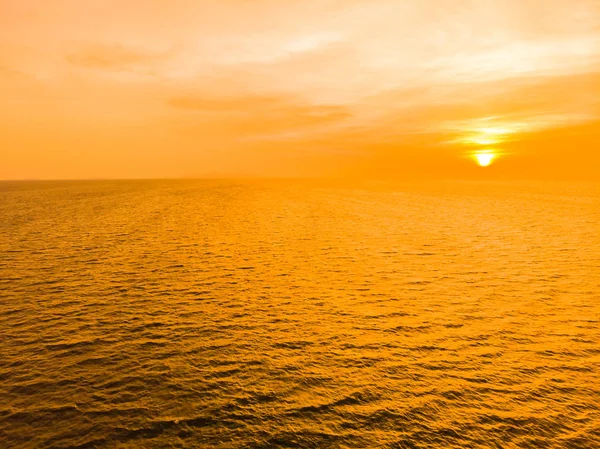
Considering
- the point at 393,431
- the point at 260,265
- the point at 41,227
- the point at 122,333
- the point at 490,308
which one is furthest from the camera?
the point at 41,227

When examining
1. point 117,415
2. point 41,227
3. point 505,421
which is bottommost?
point 505,421

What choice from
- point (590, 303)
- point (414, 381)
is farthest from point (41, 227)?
point (590, 303)

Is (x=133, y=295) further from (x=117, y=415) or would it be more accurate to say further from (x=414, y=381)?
(x=414, y=381)

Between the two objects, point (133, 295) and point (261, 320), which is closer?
point (261, 320)

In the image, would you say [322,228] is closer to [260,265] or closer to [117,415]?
[260,265]

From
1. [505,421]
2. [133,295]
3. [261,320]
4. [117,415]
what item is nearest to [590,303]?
[505,421]

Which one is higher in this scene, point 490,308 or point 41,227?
point 41,227

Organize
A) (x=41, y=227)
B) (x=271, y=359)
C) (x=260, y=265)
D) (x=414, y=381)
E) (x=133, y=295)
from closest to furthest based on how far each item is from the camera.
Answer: (x=414, y=381)
(x=271, y=359)
(x=133, y=295)
(x=260, y=265)
(x=41, y=227)
